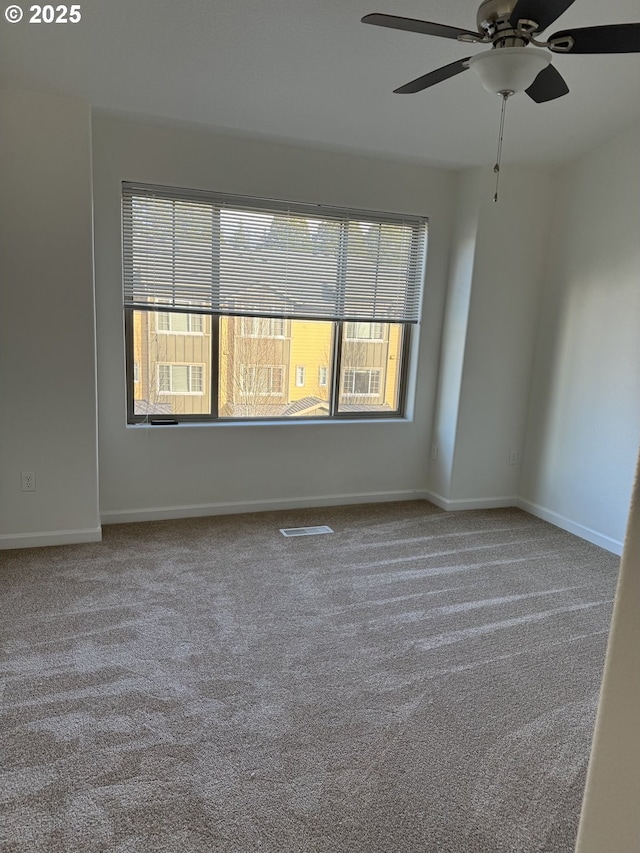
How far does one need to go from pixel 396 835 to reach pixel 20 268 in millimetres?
3105

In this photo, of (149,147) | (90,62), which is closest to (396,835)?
(90,62)

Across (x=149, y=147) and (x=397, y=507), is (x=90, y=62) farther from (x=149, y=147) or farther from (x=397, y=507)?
(x=397, y=507)

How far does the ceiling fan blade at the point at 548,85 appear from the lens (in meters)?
2.09

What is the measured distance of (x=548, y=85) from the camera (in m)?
2.20

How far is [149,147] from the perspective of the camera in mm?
3408

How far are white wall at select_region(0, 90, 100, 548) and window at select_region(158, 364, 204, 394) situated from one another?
554mm

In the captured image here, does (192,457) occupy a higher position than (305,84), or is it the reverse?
(305,84)

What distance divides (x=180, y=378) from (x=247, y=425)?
0.56 m

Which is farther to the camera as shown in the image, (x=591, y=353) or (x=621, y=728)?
(x=591, y=353)

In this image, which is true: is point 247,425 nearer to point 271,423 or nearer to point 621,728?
point 271,423

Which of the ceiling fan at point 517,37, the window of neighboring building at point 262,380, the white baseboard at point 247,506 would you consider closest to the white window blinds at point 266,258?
the window of neighboring building at point 262,380

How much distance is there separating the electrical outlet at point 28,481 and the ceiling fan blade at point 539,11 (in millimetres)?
3171

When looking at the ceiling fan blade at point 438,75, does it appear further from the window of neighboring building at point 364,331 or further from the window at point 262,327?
the window of neighboring building at point 364,331

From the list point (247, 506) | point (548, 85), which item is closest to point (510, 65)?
point (548, 85)
